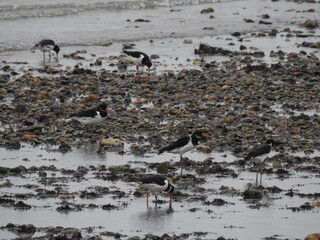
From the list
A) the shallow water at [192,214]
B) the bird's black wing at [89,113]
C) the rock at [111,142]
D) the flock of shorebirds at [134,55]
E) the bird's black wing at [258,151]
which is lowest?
the shallow water at [192,214]

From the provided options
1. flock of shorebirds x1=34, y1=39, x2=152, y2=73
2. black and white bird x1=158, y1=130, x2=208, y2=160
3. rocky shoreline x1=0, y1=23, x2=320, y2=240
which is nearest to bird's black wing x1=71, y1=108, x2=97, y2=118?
rocky shoreline x1=0, y1=23, x2=320, y2=240

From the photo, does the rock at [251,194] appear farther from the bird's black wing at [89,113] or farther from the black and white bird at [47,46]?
the black and white bird at [47,46]

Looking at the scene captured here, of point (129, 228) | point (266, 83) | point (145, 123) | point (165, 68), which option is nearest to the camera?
point (129, 228)

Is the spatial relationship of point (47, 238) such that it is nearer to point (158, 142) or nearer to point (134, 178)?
point (134, 178)

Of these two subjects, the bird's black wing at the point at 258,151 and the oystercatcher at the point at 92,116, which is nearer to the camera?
the bird's black wing at the point at 258,151

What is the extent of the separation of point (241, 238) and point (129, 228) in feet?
5.94

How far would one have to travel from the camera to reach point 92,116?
640 inches

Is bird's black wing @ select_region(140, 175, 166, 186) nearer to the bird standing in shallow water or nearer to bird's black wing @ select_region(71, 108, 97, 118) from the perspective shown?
the bird standing in shallow water

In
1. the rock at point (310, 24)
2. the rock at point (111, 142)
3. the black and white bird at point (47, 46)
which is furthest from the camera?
the rock at point (310, 24)

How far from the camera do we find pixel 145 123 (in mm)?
17172

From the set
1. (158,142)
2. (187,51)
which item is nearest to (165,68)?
(187,51)

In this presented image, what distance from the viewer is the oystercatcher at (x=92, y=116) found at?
16312mm

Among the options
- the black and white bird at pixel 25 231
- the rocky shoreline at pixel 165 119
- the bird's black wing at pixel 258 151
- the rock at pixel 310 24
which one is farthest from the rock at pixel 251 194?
the rock at pixel 310 24

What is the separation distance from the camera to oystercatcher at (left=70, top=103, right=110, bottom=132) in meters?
16.3
